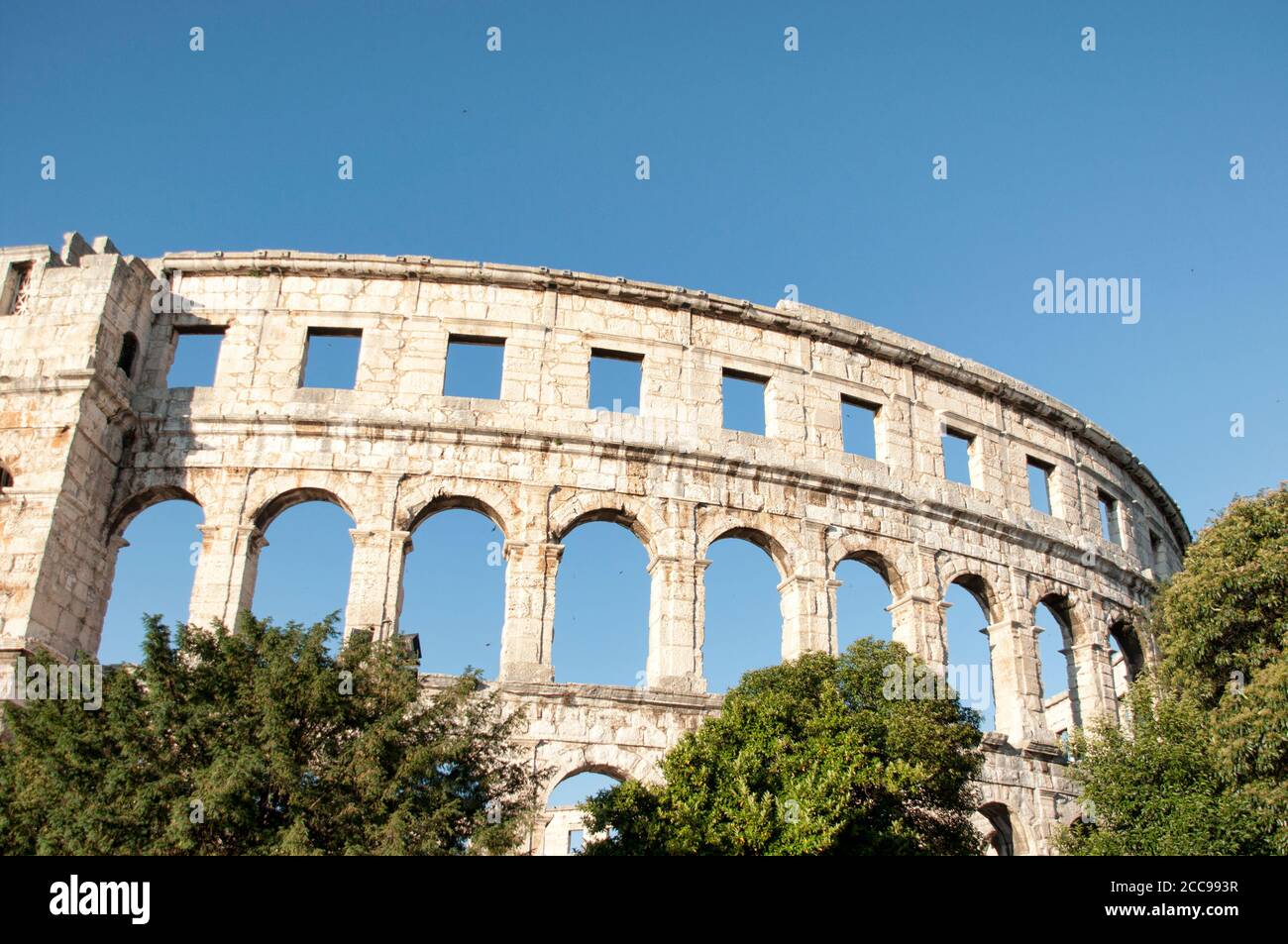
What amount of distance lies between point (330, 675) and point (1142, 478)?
71.1 feet

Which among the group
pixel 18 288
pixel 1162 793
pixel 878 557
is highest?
pixel 18 288

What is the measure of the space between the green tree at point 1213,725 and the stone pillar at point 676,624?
19.3 feet

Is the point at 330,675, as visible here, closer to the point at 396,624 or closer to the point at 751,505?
the point at 396,624

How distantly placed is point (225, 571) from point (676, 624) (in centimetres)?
714

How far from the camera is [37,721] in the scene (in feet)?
41.8

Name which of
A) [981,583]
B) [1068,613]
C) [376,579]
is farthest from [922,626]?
[376,579]

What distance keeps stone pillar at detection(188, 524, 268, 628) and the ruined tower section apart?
5.20ft

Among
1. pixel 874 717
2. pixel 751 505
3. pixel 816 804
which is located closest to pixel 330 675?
pixel 816 804

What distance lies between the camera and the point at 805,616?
65.8ft

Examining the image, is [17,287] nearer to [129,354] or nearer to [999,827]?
[129,354]

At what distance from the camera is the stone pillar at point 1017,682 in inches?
842

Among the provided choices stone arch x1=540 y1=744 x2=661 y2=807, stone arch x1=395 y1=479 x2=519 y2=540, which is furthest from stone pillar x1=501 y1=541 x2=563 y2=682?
stone arch x1=540 y1=744 x2=661 y2=807

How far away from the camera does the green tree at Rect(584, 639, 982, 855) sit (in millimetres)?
13680
